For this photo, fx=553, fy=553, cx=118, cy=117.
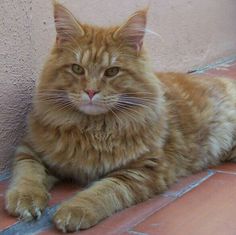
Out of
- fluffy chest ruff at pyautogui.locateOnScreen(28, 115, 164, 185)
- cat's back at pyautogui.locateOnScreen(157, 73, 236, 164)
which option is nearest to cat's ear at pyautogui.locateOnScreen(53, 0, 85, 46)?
Answer: fluffy chest ruff at pyautogui.locateOnScreen(28, 115, 164, 185)

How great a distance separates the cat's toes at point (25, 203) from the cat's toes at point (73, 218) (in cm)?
9

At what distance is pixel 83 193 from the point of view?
83.4 inches

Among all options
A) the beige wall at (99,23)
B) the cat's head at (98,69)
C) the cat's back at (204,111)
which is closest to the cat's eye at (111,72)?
the cat's head at (98,69)

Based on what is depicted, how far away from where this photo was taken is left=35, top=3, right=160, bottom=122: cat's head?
221cm

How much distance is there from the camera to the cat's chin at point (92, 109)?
2187 mm

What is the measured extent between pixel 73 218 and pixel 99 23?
Answer: 1.58m

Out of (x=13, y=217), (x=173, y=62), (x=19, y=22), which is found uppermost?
(x=19, y=22)

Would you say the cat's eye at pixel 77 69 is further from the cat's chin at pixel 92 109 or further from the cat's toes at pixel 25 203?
the cat's toes at pixel 25 203

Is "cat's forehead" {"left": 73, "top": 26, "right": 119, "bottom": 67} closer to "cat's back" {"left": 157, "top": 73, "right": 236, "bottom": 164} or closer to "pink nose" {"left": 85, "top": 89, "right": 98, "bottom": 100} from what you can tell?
"pink nose" {"left": 85, "top": 89, "right": 98, "bottom": 100}

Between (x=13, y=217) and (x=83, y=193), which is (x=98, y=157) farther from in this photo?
(x=13, y=217)

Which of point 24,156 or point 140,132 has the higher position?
point 140,132

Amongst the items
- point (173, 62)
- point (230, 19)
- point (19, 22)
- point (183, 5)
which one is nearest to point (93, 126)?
point (19, 22)

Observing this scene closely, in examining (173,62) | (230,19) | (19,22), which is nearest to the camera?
(19,22)

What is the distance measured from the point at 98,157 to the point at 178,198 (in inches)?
15.0
